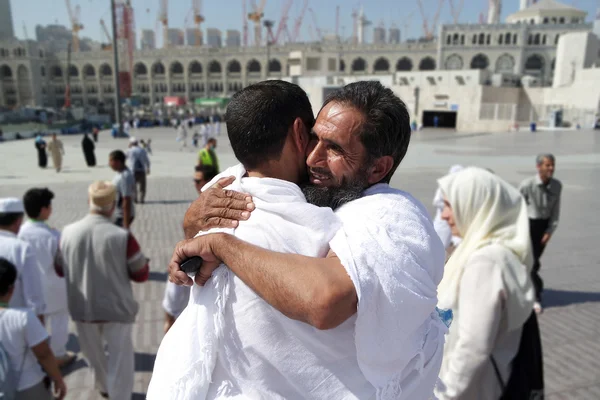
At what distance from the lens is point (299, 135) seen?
1190mm

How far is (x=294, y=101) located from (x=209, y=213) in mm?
388

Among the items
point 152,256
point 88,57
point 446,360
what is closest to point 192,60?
point 88,57

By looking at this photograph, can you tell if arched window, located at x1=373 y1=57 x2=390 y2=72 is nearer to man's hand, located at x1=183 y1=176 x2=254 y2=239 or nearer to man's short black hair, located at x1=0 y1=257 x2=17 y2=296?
man's short black hair, located at x1=0 y1=257 x2=17 y2=296

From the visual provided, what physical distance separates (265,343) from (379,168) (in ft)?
1.85

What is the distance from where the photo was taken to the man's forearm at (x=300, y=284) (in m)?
0.94

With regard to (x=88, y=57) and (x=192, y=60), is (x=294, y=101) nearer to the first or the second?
(x=192, y=60)

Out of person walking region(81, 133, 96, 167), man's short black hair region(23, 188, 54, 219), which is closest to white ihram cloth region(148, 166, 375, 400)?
man's short black hair region(23, 188, 54, 219)

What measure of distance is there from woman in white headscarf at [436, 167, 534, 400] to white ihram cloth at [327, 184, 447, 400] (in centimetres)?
116

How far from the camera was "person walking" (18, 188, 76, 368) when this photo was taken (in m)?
3.63

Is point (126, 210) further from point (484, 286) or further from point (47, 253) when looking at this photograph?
point (484, 286)

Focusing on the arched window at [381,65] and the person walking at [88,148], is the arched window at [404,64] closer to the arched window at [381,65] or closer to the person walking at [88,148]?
the arched window at [381,65]

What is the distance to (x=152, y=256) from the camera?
7055 millimetres

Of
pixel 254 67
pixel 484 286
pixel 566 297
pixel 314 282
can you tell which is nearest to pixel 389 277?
pixel 314 282

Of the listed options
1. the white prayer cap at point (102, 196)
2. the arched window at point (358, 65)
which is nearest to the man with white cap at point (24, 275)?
the white prayer cap at point (102, 196)
